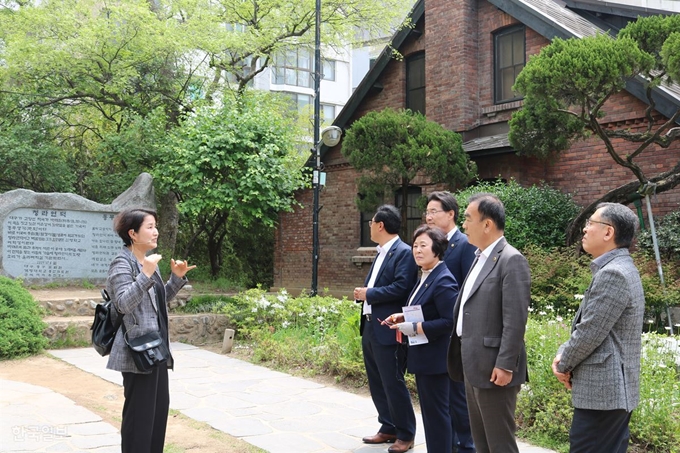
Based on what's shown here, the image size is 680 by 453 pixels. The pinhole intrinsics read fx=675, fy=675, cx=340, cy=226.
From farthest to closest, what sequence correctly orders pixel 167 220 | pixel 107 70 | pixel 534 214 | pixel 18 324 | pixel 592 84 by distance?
pixel 167 220
pixel 107 70
pixel 534 214
pixel 592 84
pixel 18 324

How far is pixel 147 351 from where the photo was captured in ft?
13.1

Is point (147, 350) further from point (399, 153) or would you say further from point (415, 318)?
point (399, 153)

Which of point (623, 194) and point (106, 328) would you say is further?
point (623, 194)

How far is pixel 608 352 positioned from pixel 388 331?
6.98ft

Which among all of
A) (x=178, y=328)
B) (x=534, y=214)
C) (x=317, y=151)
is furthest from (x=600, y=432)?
(x=317, y=151)

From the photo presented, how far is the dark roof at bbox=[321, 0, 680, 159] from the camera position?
11945 millimetres

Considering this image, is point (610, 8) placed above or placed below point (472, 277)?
above

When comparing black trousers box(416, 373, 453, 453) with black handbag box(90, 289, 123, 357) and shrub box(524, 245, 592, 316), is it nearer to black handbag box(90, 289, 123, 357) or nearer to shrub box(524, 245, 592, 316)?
black handbag box(90, 289, 123, 357)

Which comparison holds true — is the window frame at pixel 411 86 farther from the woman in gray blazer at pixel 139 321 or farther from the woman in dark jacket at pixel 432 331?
the woman in gray blazer at pixel 139 321

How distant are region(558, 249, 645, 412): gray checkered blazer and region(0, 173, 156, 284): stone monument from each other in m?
11.3

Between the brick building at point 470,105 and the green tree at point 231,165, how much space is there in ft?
10.6

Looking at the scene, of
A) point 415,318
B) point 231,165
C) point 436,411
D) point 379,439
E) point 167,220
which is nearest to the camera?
point 436,411

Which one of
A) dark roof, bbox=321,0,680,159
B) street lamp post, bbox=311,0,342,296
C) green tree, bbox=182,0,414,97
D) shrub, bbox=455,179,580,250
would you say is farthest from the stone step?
green tree, bbox=182,0,414,97

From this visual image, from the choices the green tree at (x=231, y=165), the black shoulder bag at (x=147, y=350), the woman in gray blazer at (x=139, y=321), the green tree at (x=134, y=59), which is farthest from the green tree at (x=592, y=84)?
the black shoulder bag at (x=147, y=350)
